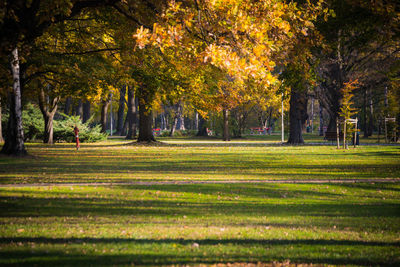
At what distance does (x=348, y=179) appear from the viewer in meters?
15.4

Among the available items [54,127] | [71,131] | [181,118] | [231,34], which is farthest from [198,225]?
[181,118]

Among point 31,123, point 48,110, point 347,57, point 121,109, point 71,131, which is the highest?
point 347,57

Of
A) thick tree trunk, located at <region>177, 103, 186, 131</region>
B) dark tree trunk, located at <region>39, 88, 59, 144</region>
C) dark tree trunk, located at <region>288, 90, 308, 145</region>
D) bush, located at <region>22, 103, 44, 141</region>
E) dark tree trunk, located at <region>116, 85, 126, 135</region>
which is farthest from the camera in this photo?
thick tree trunk, located at <region>177, 103, 186, 131</region>

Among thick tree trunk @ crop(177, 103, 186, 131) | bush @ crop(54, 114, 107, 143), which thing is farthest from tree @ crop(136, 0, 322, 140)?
thick tree trunk @ crop(177, 103, 186, 131)

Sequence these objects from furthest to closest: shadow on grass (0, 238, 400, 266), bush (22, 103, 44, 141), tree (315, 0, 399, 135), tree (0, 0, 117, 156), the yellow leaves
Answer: bush (22, 103, 44, 141) < tree (315, 0, 399, 135) < the yellow leaves < tree (0, 0, 117, 156) < shadow on grass (0, 238, 400, 266)

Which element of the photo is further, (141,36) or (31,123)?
(31,123)

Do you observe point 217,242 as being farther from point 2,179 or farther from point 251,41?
point 2,179

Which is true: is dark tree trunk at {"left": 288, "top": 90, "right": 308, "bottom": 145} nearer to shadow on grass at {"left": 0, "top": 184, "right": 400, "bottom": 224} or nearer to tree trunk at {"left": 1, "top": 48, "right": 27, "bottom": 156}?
tree trunk at {"left": 1, "top": 48, "right": 27, "bottom": 156}

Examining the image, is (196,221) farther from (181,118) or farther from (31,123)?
(181,118)

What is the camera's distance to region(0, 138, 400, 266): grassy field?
6.45 meters

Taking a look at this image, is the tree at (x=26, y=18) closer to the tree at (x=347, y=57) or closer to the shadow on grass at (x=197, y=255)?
the shadow on grass at (x=197, y=255)

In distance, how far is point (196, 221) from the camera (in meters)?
8.90

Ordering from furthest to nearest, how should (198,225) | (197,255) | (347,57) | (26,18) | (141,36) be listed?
(347,57) → (26,18) → (141,36) → (198,225) → (197,255)

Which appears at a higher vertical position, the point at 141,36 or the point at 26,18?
the point at 26,18
